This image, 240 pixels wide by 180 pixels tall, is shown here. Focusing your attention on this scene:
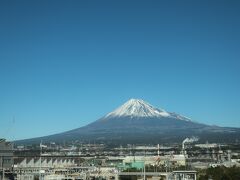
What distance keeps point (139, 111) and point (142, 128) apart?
1598 cm

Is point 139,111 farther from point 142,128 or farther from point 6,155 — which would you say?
point 6,155

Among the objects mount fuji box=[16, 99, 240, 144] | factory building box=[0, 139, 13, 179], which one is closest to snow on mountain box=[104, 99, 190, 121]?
mount fuji box=[16, 99, 240, 144]

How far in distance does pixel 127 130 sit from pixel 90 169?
102m

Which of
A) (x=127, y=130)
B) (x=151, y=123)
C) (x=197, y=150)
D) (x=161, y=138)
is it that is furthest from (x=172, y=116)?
(x=197, y=150)

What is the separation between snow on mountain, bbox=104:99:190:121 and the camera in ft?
565

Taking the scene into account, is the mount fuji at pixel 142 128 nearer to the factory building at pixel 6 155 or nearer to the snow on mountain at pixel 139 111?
the snow on mountain at pixel 139 111

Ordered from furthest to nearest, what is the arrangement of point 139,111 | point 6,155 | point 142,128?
point 139,111, point 142,128, point 6,155

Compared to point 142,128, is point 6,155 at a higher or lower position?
lower

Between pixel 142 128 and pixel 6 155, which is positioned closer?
pixel 6 155

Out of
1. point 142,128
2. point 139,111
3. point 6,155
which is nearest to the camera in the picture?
point 6,155

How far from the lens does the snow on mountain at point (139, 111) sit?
172m

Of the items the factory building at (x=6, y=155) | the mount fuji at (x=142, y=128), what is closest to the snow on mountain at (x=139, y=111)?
the mount fuji at (x=142, y=128)

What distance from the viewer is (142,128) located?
157125 millimetres

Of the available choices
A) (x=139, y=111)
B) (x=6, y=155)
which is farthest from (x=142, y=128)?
(x=6, y=155)
